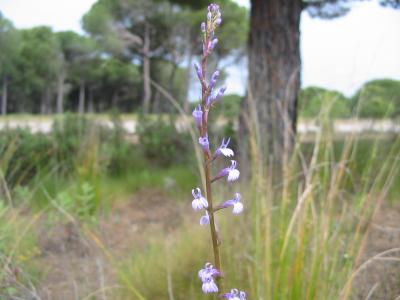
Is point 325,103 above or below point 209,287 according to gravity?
above

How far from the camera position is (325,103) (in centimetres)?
304

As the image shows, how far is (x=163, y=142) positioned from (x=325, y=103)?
4360mm

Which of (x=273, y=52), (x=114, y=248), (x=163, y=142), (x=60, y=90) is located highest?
(x=273, y=52)

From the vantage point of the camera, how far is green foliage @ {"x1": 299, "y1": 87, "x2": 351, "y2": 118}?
3.11 meters

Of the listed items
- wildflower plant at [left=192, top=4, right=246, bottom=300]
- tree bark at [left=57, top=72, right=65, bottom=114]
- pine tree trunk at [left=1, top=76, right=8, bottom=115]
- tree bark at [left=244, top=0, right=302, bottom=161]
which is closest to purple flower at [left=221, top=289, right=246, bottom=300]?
wildflower plant at [left=192, top=4, right=246, bottom=300]

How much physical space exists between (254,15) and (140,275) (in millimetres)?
3364

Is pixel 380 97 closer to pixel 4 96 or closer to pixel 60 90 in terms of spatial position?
pixel 4 96

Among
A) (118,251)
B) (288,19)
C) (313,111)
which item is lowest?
(118,251)

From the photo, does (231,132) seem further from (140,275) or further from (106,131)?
(140,275)

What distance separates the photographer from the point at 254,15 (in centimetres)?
526

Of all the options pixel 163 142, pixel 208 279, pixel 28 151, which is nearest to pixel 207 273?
pixel 208 279

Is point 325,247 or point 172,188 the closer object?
point 325,247

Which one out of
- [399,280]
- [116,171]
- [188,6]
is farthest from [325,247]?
[188,6]

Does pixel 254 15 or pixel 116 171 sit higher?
pixel 254 15
